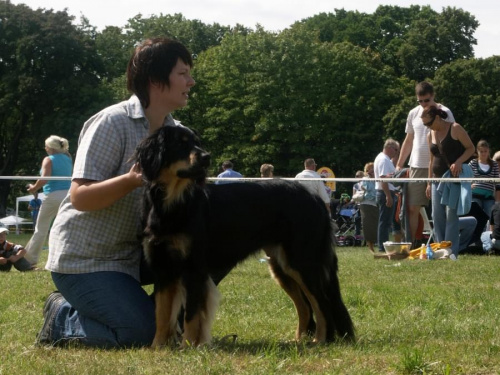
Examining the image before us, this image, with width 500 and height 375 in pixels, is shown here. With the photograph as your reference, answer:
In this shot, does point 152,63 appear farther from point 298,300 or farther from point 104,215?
point 298,300

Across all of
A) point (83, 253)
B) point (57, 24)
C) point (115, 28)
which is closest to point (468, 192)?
point (83, 253)

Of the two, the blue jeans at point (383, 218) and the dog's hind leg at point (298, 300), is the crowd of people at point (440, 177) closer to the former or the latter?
the blue jeans at point (383, 218)

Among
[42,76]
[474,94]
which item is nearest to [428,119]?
[42,76]

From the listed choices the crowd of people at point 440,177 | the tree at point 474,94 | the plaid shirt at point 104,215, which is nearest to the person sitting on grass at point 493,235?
the crowd of people at point 440,177

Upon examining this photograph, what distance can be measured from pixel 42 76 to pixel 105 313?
4265 centimetres

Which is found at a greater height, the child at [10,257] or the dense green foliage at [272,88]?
the dense green foliage at [272,88]

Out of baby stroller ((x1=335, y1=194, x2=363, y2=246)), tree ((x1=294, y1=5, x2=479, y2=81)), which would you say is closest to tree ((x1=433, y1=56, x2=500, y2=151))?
tree ((x1=294, y1=5, x2=479, y2=81))

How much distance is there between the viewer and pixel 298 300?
5477mm

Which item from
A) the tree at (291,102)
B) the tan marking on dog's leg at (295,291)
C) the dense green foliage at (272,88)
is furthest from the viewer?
the tree at (291,102)

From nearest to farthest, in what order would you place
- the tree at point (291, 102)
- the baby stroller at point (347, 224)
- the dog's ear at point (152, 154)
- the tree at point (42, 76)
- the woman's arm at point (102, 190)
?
the dog's ear at point (152, 154) → the woman's arm at point (102, 190) → the baby stroller at point (347, 224) → the tree at point (42, 76) → the tree at point (291, 102)

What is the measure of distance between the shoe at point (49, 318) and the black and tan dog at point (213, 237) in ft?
2.37

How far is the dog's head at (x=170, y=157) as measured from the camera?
4.59 metres

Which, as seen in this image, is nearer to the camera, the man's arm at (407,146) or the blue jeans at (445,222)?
the blue jeans at (445,222)

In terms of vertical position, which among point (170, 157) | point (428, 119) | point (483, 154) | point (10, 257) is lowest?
point (10, 257)
